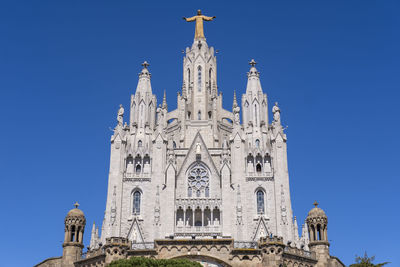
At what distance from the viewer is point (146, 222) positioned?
2562 inches

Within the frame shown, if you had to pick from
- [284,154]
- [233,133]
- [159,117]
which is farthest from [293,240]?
[159,117]

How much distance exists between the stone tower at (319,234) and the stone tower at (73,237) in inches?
693

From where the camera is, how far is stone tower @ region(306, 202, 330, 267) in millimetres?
42938

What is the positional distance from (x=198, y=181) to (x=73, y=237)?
87.2 feet

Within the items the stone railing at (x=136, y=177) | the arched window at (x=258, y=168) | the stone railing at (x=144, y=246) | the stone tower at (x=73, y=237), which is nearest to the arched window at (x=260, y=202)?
the arched window at (x=258, y=168)

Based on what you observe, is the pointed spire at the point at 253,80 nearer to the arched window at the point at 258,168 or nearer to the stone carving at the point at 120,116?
the arched window at the point at 258,168

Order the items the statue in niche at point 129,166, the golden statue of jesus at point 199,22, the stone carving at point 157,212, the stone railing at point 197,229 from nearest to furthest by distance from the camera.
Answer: the stone carving at point 157,212 < the stone railing at point 197,229 < the statue in niche at point 129,166 < the golden statue of jesus at point 199,22

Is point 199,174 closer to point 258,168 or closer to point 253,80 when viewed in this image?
point 258,168

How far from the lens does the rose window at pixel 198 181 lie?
67812 millimetres

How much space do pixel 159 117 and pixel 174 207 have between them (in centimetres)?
1255

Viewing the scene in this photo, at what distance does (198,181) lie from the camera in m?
68.6

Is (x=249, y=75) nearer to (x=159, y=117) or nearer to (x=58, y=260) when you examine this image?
(x=159, y=117)

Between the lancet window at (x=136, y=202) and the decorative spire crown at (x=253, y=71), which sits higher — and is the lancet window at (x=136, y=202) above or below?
below

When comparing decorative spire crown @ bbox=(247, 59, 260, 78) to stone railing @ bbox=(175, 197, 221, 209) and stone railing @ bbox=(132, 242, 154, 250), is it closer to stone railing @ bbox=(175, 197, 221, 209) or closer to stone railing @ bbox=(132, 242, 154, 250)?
stone railing @ bbox=(175, 197, 221, 209)
